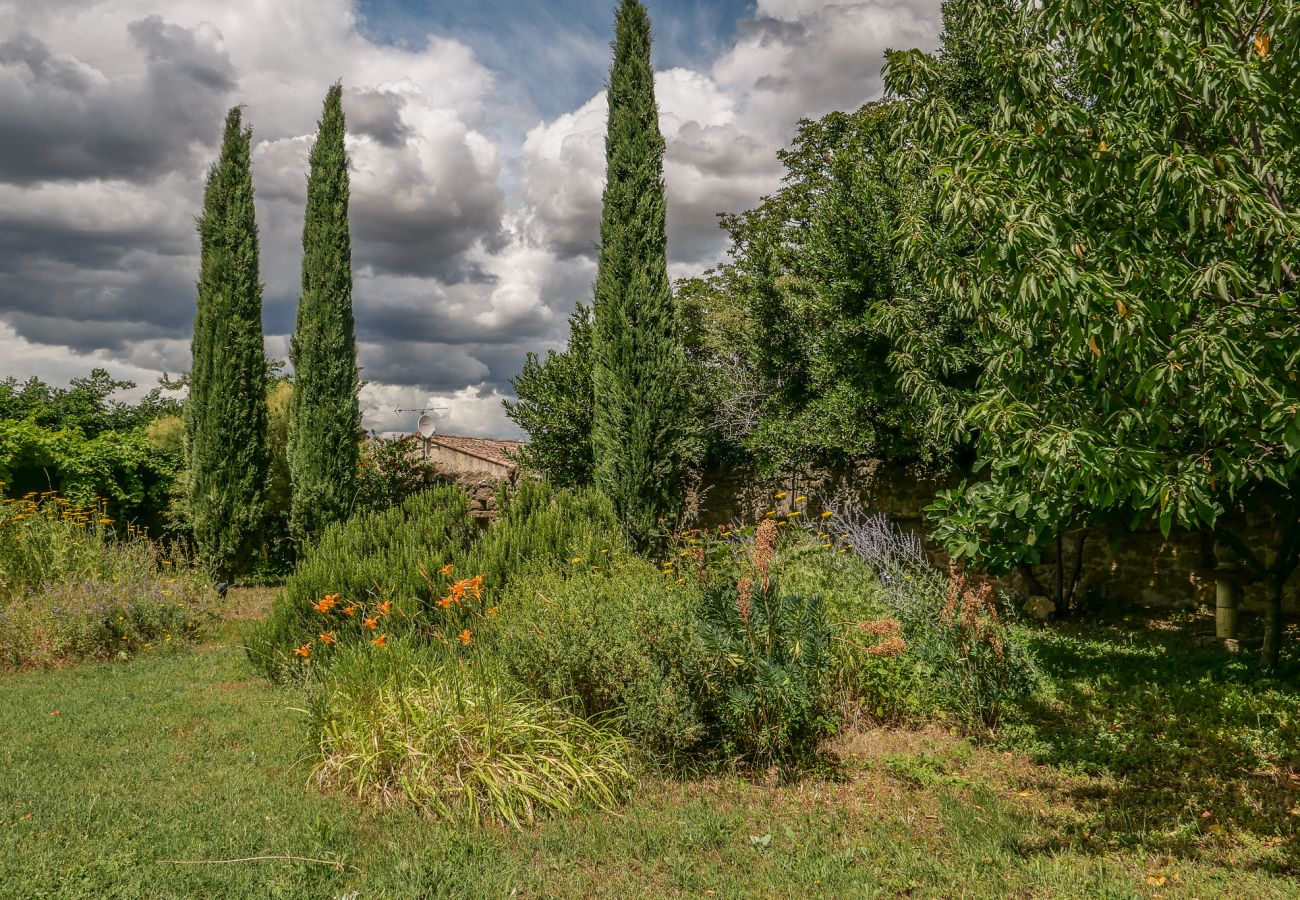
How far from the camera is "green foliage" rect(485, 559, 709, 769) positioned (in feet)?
13.7

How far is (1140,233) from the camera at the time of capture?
→ 3.97 meters

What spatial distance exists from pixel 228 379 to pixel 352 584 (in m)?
7.23

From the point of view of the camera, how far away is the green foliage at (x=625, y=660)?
416 cm

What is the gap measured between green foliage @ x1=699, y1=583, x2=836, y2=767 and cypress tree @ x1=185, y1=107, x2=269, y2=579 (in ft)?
31.9

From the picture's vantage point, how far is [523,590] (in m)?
5.64

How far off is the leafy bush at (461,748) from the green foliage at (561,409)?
256 inches

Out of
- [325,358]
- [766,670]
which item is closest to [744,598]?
[766,670]

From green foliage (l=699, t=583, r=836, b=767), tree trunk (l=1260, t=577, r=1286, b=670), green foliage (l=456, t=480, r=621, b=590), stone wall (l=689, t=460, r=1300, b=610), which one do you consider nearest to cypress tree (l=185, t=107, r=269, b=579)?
green foliage (l=456, t=480, r=621, b=590)

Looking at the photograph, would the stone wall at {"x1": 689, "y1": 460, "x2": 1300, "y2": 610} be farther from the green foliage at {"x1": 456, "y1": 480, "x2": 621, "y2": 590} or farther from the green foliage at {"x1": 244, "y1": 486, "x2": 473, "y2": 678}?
the green foliage at {"x1": 244, "y1": 486, "x2": 473, "y2": 678}

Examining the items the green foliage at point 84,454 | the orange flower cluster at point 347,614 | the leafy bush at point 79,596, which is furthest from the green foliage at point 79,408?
the orange flower cluster at point 347,614

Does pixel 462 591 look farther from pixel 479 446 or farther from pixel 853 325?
pixel 479 446

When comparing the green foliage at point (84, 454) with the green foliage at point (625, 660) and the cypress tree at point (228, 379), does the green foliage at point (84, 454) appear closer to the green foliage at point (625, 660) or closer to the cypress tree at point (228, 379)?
the cypress tree at point (228, 379)

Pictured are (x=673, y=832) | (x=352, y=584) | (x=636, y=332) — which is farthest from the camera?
(x=636, y=332)

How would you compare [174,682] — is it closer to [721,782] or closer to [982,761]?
[721,782]
